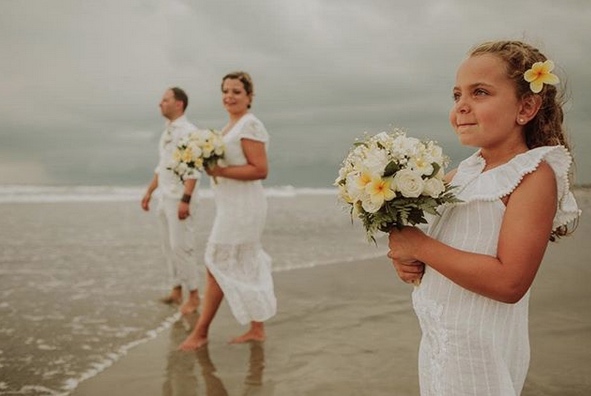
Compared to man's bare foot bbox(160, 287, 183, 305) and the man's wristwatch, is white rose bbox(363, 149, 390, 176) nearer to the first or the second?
the man's wristwatch

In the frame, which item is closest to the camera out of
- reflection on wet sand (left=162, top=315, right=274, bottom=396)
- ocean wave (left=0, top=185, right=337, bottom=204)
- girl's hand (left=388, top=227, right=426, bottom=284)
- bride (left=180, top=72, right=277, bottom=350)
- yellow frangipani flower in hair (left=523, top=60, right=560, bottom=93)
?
yellow frangipani flower in hair (left=523, top=60, right=560, bottom=93)

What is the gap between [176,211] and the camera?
793 cm

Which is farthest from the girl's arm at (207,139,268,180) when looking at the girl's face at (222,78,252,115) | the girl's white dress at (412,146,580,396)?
the girl's white dress at (412,146,580,396)

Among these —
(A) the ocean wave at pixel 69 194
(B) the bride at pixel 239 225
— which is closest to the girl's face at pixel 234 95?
(B) the bride at pixel 239 225

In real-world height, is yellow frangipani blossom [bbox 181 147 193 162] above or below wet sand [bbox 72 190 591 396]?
above

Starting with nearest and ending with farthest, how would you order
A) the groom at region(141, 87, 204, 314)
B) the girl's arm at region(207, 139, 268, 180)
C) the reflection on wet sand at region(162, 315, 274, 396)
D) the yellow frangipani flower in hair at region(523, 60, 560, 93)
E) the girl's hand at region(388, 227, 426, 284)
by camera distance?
the yellow frangipani flower in hair at region(523, 60, 560, 93), the girl's hand at region(388, 227, 426, 284), the reflection on wet sand at region(162, 315, 274, 396), the girl's arm at region(207, 139, 268, 180), the groom at region(141, 87, 204, 314)

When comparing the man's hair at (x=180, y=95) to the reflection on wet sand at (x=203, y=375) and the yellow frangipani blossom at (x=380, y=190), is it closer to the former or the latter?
the reflection on wet sand at (x=203, y=375)

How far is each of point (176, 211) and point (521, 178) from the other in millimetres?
6334

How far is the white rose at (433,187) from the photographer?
218 cm

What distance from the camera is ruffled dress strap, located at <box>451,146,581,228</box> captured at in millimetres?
2133

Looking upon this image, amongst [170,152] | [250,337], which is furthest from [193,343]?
[170,152]

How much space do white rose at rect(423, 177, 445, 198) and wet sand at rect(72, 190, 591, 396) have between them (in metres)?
2.93

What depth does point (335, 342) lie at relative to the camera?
6047 mm

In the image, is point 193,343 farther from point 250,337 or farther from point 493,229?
point 493,229
